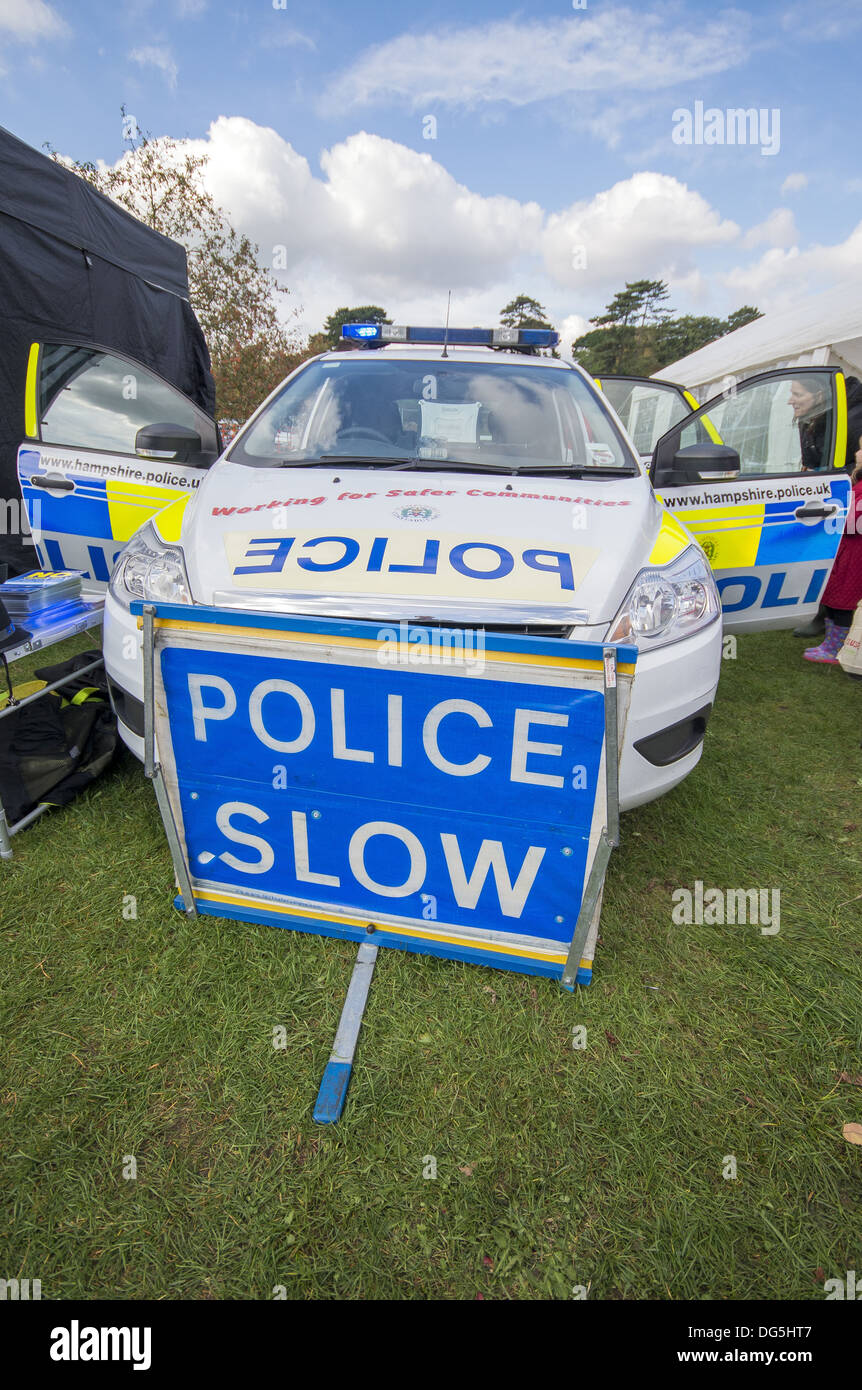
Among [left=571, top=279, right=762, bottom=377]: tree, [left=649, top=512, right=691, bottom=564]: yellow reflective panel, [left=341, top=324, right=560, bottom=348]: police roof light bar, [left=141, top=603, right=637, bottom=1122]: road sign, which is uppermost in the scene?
[left=571, top=279, right=762, bottom=377]: tree

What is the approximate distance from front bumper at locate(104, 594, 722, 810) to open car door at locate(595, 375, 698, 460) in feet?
11.1

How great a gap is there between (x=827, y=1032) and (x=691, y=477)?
2209mm

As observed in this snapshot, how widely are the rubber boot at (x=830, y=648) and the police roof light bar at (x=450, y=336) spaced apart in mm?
2943

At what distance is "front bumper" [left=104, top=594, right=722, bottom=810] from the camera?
1.82 meters

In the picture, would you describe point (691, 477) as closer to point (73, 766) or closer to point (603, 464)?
point (603, 464)

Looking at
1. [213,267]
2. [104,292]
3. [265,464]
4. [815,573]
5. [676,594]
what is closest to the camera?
[676,594]

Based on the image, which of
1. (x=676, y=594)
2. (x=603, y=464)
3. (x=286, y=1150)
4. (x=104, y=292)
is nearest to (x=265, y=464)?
(x=603, y=464)

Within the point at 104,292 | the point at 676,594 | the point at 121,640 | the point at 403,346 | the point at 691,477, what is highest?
the point at 104,292

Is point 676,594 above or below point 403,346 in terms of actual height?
below

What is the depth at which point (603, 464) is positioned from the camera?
2473 millimetres

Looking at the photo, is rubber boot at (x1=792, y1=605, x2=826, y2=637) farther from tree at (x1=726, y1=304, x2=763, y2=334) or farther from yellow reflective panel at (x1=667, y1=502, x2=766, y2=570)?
tree at (x1=726, y1=304, x2=763, y2=334)

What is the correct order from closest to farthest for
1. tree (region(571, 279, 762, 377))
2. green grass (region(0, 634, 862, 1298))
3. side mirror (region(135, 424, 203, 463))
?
green grass (region(0, 634, 862, 1298)), side mirror (region(135, 424, 203, 463)), tree (region(571, 279, 762, 377))

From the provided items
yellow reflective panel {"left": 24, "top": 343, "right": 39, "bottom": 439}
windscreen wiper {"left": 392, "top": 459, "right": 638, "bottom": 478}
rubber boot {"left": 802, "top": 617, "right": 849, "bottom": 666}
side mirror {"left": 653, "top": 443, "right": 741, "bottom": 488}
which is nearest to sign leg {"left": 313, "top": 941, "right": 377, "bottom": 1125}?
windscreen wiper {"left": 392, "top": 459, "right": 638, "bottom": 478}

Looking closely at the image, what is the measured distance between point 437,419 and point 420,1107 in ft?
7.93
